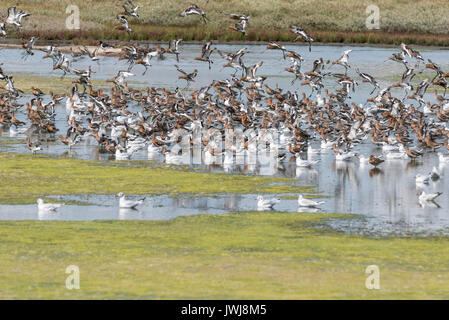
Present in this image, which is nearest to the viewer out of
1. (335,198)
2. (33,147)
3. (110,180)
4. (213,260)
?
(213,260)

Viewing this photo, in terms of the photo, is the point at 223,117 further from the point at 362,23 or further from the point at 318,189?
the point at 362,23

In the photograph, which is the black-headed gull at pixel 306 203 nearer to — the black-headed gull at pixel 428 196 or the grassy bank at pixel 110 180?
the grassy bank at pixel 110 180

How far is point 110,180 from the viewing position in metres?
28.0

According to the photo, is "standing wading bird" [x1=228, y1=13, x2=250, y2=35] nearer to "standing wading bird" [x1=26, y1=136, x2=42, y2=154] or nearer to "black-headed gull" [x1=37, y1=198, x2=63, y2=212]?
"standing wading bird" [x1=26, y1=136, x2=42, y2=154]

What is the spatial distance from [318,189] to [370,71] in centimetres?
3963

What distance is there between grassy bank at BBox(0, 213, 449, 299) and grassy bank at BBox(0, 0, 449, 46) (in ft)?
195

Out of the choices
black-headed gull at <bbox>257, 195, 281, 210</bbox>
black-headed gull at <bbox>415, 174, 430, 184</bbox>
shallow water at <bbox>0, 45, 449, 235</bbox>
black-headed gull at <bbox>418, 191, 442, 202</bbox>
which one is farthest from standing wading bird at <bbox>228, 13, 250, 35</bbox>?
black-headed gull at <bbox>257, 195, 281, 210</bbox>

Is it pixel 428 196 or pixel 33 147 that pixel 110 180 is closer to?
pixel 33 147

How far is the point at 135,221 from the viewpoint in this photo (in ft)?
73.5

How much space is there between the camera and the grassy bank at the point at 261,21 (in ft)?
279

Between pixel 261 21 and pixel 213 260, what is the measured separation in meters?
78.0

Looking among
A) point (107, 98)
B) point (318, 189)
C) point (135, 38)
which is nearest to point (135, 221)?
point (318, 189)

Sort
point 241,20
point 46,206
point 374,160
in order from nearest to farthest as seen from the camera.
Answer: point 46,206
point 374,160
point 241,20

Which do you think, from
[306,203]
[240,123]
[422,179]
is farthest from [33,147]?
[422,179]
